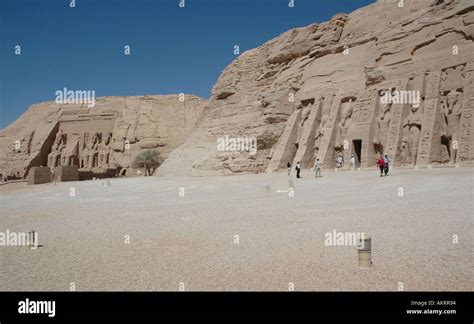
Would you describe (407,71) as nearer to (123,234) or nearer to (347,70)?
(347,70)

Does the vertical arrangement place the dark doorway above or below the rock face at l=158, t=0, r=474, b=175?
below

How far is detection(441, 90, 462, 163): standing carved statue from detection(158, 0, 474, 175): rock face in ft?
0.16

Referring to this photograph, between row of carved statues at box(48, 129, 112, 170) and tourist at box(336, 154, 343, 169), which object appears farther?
row of carved statues at box(48, 129, 112, 170)

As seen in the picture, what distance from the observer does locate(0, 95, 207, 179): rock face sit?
5462cm

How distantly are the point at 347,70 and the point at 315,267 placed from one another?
2445cm

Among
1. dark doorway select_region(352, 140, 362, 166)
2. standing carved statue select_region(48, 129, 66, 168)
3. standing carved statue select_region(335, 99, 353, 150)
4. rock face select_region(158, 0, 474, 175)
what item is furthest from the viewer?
standing carved statue select_region(48, 129, 66, 168)

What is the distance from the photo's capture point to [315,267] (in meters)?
5.30

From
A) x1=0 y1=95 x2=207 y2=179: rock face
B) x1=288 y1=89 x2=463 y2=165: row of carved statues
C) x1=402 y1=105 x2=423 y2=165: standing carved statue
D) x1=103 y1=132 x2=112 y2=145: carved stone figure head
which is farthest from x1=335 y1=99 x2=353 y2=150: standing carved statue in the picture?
x1=103 y1=132 x2=112 y2=145: carved stone figure head

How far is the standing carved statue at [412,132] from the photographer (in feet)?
68.2

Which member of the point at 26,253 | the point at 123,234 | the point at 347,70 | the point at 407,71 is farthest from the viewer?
the point at 347,70

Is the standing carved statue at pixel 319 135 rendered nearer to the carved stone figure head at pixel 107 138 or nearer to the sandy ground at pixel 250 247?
the sandy ground at pixel 250 247

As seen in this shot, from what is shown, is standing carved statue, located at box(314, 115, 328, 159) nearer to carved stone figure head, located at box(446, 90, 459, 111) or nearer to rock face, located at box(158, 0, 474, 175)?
rock face, located at box(158, 0, 474, 175)

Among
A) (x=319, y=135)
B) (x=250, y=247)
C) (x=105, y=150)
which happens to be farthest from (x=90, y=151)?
(x=250, y=247)
